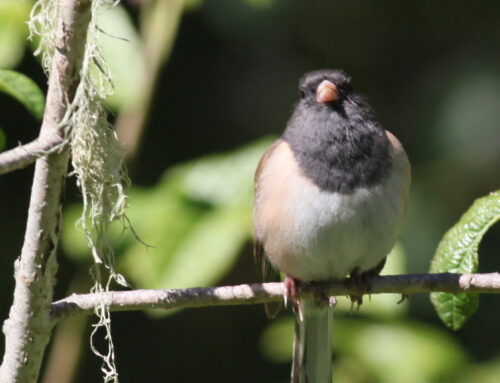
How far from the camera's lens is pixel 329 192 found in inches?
92.1

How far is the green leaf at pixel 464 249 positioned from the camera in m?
1.97

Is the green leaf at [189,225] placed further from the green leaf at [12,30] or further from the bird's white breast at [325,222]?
the green leaf at [12,30]

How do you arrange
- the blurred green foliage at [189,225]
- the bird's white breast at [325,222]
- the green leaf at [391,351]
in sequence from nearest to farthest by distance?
the bird's white breast at [325,222] < the blurred green foliage at [189,225] < the green leaf at [391,351]

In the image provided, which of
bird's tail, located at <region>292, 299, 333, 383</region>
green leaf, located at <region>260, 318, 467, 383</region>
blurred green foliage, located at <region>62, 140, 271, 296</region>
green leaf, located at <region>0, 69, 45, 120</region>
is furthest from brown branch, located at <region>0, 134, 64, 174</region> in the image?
green leaf, located at <region>260, 318, 467, 383</region>

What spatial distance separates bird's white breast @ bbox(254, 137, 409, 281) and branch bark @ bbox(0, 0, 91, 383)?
0.94 m

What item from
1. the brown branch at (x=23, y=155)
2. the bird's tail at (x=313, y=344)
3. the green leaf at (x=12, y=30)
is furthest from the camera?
the bird's tail at (x=313, y=344)

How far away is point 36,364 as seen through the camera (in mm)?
1593

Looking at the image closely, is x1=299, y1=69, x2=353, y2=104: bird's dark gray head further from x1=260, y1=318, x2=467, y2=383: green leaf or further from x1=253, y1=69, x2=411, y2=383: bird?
x1=260, y1=318, x2=467, y2=383: green leaf

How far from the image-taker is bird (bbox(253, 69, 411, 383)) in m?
2.34

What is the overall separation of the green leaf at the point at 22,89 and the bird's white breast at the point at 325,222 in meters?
→ 0.86

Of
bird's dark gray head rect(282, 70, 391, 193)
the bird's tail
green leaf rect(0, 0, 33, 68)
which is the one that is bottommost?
the bird's tail

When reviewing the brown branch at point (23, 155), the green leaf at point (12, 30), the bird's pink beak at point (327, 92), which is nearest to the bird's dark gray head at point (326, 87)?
the bird's pink beak at point (327, 92)

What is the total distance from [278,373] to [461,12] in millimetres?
2393

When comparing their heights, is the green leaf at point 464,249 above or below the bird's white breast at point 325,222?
below
